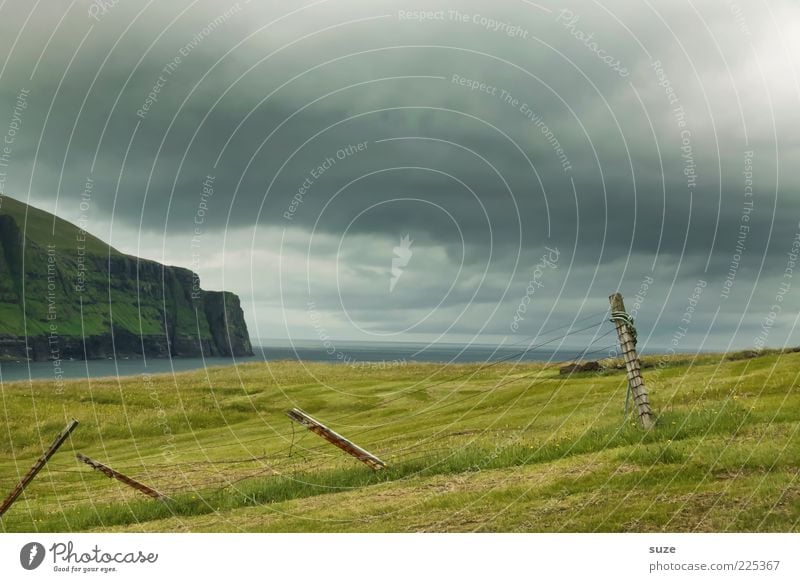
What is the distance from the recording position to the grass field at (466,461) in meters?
17.0

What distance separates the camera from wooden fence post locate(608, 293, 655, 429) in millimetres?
21531

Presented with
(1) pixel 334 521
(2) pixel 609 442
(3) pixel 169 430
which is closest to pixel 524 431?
(2) pixel 609 442

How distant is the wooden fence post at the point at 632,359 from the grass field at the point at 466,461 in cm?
51

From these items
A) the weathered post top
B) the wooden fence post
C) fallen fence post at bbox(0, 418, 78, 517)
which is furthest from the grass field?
the weathered post top

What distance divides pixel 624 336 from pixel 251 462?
1943cm

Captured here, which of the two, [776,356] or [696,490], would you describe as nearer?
[696,490]

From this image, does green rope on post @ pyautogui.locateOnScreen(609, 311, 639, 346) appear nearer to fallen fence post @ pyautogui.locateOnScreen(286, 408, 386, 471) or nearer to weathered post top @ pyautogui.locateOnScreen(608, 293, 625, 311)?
weathered post top @ pyautogui.locateOnScreen(608, 293, 625, 311)

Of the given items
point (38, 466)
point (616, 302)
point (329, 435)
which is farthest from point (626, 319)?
point (38, 466)

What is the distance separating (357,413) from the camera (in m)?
49.0

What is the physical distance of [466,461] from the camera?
22344 millimetres

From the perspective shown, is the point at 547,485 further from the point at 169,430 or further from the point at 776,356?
the point at 169,430

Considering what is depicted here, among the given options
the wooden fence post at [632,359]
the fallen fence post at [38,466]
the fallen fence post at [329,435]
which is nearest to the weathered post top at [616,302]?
the wooden fence post at [632,359]

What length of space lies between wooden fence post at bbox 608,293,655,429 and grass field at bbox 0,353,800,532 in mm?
513

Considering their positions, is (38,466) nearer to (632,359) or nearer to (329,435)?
(329,435)
